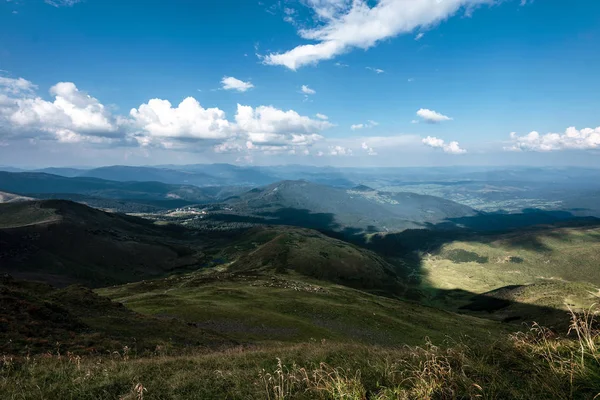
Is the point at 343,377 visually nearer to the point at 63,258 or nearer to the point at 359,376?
the point at 359,376

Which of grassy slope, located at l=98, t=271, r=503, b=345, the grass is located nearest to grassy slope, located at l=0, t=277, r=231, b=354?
the grass

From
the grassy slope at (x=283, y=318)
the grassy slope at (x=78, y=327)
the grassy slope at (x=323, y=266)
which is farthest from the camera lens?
the grassy slope at (x=323, y=266)

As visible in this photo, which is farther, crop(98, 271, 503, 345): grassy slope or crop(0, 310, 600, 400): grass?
crop(98, 271, 503, 345): grassy slope

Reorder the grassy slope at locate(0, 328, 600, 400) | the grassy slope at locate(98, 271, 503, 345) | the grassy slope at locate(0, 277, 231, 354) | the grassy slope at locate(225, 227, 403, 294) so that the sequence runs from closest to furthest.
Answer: the grassy slope at locate(0, 328, 600, 400)
the grassy slope at locate(0, 277, 231, 354)
the grassy slope at locate(98, 271, 503, 345)
the grassy slope at locate(225, 227, 403, 294)

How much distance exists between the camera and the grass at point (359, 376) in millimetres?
7695

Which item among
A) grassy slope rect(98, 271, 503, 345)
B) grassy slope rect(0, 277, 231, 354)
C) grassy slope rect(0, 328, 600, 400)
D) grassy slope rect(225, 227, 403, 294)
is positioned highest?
grassy slope rect(0, 328, 600, 400)

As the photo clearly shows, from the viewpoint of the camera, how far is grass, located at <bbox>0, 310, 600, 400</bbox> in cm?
770

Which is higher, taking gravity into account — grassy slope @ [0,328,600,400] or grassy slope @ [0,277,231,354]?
grassy slope @ [0,328,600,400]

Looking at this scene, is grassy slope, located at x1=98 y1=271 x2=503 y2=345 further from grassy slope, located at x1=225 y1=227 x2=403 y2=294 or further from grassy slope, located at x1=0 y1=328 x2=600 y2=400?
grassy slope, located at x1=225 y1=227 x2=403 y2=294

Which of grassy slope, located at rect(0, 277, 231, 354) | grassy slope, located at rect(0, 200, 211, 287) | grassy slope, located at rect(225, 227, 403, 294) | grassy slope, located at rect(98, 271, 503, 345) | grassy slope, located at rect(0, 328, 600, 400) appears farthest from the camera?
grassy slope, located at rect(225, 227, 403, 294)

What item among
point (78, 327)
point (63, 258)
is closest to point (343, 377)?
point (78, 327)

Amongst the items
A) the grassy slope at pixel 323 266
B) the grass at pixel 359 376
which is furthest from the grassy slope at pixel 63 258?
the grass at pixel 359 376

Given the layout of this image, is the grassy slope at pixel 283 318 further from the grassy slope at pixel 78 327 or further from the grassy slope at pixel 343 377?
the grassy slope at pixel 343 377

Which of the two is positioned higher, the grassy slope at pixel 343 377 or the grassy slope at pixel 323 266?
the grassy slope at pixel 343 377
